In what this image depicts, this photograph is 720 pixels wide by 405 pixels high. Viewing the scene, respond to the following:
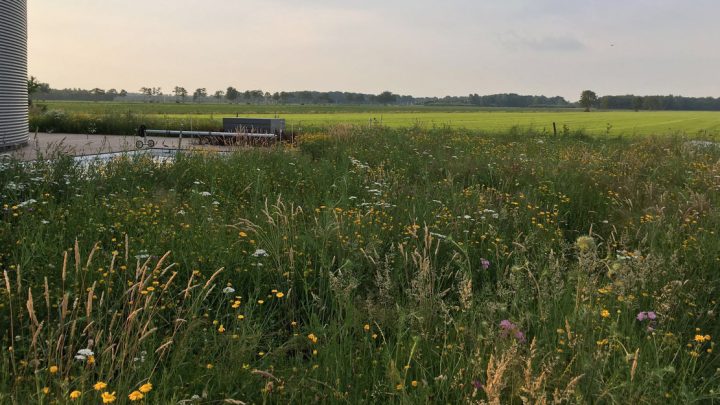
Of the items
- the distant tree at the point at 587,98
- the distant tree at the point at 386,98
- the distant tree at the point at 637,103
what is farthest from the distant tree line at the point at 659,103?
the distant tree at the point at 386,98

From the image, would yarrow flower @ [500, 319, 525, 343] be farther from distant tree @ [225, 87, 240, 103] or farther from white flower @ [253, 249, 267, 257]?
distant tree @ [225, 87, 240, 103]

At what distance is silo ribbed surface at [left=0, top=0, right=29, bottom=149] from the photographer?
17562 mm

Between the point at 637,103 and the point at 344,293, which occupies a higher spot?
the point at 637,103

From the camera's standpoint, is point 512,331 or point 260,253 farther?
point 260,253

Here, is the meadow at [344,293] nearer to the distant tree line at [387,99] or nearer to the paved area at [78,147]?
the paved area at [78,147]

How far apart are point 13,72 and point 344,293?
20.1m

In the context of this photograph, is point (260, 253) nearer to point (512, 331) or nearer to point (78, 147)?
point (512, 331)

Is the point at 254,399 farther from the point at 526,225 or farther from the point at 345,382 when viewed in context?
the point at 526,225

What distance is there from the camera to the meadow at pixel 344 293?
257 cm

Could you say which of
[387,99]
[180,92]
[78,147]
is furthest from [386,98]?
[78,147]

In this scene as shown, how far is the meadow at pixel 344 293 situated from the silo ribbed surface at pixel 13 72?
491 inches

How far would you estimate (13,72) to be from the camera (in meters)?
18.4

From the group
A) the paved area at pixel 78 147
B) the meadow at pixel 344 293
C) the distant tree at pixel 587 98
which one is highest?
the distant tree at pixel 587 98

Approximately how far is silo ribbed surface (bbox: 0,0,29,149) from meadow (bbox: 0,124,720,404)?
40.9 feet
